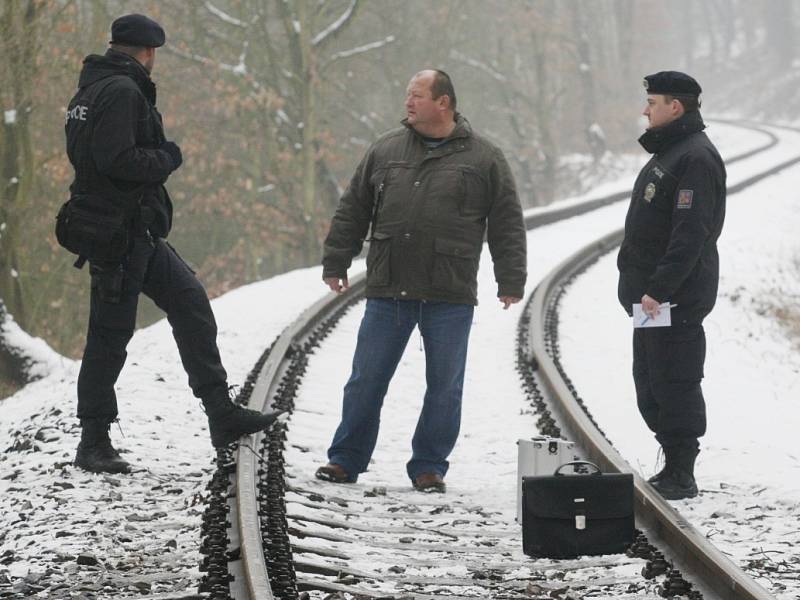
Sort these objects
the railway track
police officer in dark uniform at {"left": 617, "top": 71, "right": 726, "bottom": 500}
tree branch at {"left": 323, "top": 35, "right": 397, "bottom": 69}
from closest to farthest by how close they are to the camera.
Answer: the railway track < police officer in dark uniform at {"left": 617, "top": 71, "right": 726, "bottom": 500} < tree branch at {"left": 323, "top": 35, "right": 397, "bottom": 69}

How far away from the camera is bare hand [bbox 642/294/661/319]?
604cm

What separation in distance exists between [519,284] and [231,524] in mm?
2038

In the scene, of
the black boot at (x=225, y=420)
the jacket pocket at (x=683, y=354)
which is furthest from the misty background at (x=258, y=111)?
the jacket pocket at (x=683, y=354)

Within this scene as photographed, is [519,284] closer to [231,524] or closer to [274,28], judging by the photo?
[231,524]

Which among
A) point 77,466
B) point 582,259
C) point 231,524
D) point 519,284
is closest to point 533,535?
point 231,524

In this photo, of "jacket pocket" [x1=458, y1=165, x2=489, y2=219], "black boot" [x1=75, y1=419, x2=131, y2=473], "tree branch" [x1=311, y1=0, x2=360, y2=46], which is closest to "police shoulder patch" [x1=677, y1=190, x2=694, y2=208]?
"jacket pocket" [x1=458, y1=165, x2=489, y2=219]

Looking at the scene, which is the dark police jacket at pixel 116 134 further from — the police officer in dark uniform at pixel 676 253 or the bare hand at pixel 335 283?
the police officer in dark uniform at pixel 676 253

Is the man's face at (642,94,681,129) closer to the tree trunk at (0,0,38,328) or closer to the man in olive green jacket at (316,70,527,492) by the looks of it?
the man in olive green jacket at (316,70,527,492)

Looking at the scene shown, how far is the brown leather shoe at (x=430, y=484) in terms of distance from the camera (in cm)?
634

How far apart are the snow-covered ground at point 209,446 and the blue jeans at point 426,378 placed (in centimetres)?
22

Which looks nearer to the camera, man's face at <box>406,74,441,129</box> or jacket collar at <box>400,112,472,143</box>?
man's face at <box>406,74,441,129</box>

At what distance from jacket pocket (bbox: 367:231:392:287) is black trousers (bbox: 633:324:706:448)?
4.17 ft

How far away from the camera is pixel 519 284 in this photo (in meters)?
6.38

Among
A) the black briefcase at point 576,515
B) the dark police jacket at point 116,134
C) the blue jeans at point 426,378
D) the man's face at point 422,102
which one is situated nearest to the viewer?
the black briefcase at point 576,515
